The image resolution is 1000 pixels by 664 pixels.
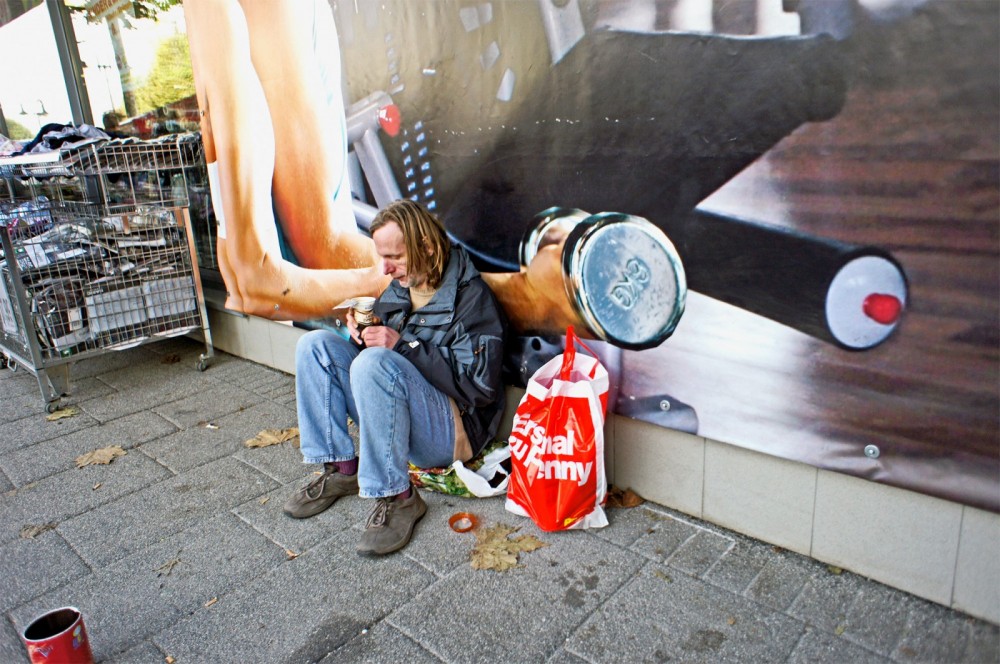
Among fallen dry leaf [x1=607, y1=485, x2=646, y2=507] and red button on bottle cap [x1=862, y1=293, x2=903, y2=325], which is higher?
red button on bottle cap [x1=862, y1=293, x2=903, y2=325]

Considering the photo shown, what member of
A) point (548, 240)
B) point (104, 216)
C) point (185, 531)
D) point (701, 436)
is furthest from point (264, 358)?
point (701, 436)

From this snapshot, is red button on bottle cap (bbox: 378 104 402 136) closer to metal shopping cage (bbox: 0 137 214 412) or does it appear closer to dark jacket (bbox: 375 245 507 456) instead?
dark jacket (bbox: 375 245 507 456)

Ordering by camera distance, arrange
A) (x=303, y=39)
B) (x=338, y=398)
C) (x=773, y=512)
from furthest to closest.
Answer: (x=303, y=39)
(x=338, y=398)
(x=773, y=512)

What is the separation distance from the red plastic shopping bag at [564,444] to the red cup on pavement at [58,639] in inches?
58.6

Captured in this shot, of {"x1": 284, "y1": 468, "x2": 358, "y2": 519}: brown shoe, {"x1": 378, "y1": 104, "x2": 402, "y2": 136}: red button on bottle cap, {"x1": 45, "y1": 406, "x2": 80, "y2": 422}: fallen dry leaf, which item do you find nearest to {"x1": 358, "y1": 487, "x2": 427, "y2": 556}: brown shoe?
{"x1": 284, "y1": 468, "x2": 358, "y2": 519}: brown shoe

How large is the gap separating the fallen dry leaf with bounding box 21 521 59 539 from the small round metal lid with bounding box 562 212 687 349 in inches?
94.6

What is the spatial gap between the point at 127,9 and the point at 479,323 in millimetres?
4443

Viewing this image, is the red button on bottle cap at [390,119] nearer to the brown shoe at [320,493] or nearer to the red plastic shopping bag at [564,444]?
the red plastic shopping bag at [564,444]

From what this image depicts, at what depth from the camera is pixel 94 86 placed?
579 cm

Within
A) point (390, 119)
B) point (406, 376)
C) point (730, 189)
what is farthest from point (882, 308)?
point (390, 119)

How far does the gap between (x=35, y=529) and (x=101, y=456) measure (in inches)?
27.1

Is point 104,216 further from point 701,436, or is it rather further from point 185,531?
point 701,436

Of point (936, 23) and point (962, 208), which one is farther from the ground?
point (936, 23)

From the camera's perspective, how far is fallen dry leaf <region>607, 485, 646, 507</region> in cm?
278
